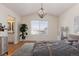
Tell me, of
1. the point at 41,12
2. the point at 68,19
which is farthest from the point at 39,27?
the point at 68,19

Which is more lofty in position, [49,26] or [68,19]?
[68,19]

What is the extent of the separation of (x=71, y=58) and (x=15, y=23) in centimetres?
138

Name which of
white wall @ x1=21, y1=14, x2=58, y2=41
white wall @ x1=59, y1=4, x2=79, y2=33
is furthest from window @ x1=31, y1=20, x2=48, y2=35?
white wall @ x1=59, y1=4, x2=79, y2=33

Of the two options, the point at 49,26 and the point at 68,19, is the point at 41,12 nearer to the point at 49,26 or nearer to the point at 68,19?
the point at 49,26

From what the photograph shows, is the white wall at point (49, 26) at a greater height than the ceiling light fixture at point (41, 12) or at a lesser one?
lesser

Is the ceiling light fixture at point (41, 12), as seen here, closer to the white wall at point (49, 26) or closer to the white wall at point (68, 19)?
the white wall at point (49, 26)

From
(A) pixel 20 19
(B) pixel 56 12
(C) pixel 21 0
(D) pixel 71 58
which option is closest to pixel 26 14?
(A) pixel 20 19

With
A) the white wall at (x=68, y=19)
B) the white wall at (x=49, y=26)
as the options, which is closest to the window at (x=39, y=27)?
the white wall at (x=49, y=26)

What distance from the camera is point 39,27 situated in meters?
2.21

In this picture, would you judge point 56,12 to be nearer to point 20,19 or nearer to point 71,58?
point 20,19

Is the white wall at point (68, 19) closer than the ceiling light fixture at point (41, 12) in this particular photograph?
No

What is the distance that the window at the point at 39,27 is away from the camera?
225 centimetres

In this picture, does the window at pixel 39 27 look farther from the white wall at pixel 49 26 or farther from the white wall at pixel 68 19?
the white wall at pixel 68 19

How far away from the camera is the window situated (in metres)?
2.25
